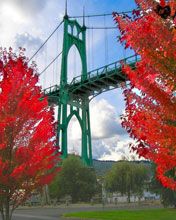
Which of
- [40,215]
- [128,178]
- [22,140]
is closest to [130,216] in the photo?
[40,215]

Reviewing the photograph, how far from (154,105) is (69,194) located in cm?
6912

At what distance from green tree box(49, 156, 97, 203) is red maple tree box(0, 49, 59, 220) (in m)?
59.6

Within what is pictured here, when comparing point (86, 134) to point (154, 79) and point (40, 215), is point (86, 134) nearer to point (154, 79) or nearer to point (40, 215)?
point (40, 215)

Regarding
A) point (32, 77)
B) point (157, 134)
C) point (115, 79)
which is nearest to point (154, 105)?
point (157, 134)

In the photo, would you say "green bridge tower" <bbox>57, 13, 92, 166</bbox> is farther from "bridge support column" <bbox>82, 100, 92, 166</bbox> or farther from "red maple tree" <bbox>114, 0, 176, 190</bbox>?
"red maple tree" <bbox>114, 0, 176, 190</bbox>

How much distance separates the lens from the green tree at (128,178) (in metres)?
84.9

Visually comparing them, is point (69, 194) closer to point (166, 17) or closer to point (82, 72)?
point (82, 72)

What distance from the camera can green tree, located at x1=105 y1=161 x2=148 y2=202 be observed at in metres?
84.9

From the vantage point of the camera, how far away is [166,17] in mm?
7656

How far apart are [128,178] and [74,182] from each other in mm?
14881

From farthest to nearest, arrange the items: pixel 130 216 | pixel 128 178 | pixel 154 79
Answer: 1. pixel 128 178
2. pixel 130 216
3. pixel 154 79

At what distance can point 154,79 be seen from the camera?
7848 millimetres

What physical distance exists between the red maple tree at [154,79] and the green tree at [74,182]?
66.2 m

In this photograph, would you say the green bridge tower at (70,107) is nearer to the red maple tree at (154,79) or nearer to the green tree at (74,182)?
the green tree at (74,182)
